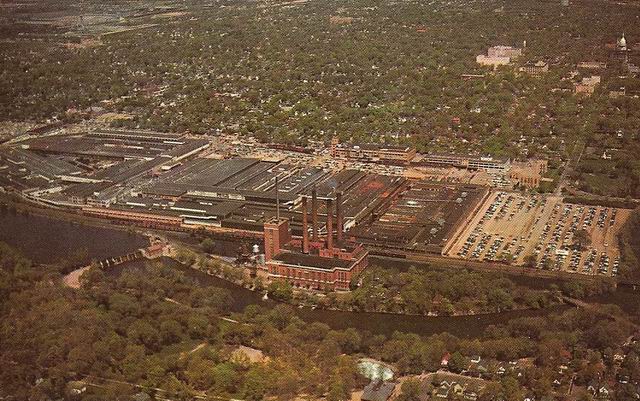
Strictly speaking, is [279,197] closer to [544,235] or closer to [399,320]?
[544,235]

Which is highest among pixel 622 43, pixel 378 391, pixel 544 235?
pixel 622 43

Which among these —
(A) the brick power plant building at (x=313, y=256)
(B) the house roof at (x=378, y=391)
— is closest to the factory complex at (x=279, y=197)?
(A) the brick power plant building at (x=313, y=256)

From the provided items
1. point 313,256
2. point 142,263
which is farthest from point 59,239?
point 313,256

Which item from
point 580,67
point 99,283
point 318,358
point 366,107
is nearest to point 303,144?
point 366,107

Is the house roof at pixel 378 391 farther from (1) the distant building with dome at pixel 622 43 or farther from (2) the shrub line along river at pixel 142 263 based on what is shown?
(1) the distant building with dome at pixel 622 43

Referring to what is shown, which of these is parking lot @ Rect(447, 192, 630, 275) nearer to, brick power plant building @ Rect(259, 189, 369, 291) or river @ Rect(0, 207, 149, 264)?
brick power plant building @ Rect(259, 189, 369, 291)

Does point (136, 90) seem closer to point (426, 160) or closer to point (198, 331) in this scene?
point (426, 160)
